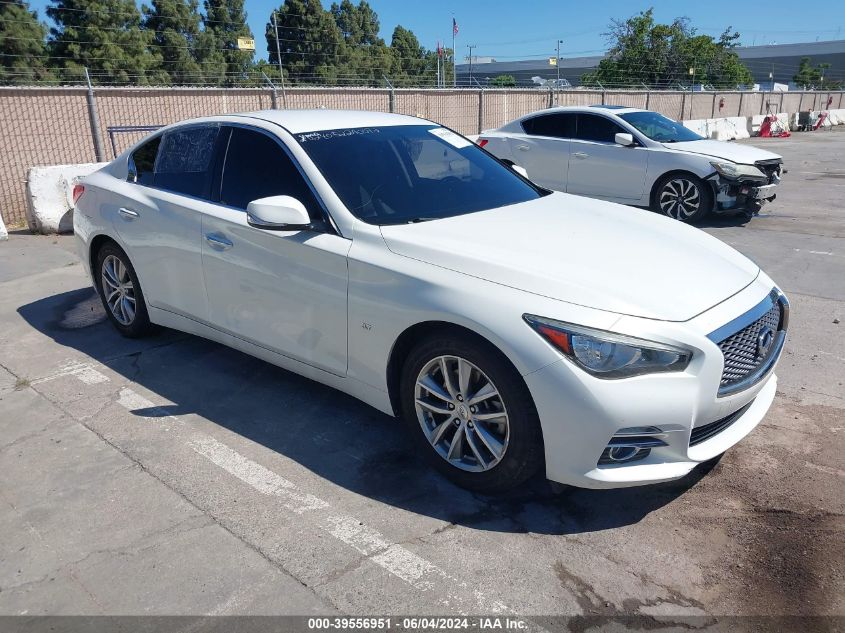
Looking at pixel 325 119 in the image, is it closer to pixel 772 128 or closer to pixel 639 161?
pixel 639 161

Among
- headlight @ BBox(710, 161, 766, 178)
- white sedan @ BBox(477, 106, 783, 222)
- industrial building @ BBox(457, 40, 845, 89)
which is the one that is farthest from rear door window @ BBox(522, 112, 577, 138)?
industrial building @ BBox(457, 40, 845, 89)

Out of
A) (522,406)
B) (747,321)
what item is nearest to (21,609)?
(522,406)

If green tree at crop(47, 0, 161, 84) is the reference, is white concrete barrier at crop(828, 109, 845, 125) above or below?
below

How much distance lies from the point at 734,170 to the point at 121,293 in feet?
25.2

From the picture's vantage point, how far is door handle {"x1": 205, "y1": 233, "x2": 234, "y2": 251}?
408 centimetres

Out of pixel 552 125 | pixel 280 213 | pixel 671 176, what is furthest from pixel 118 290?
pixel 552 125

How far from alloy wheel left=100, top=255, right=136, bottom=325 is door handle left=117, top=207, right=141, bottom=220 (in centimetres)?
39

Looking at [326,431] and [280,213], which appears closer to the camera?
[280,213]

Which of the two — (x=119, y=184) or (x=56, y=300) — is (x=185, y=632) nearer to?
(x=119, y=184)

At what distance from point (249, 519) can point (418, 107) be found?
15769 millimetres

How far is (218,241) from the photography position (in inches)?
163

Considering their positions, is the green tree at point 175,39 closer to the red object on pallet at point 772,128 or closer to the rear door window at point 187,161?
the red object on pallet at point 772,128

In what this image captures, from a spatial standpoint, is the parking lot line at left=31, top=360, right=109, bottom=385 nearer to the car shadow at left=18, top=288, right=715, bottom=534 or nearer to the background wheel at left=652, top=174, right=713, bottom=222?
the car shadow at left=18, top=288, right=715, bottom=534

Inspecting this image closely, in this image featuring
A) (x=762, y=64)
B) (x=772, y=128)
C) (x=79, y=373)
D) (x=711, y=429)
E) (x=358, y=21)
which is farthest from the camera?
(x=762, y=64)
